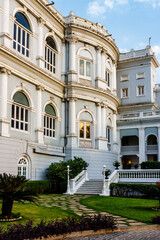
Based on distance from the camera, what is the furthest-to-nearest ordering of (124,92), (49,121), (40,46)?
(124,92)
(49,121)
(40,46)

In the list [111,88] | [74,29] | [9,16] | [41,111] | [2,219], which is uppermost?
[74,29]

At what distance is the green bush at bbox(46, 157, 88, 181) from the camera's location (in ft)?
73.6

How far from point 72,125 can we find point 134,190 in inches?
357

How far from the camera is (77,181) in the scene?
22.3 metres

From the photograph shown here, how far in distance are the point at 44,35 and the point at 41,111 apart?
6.22 metres

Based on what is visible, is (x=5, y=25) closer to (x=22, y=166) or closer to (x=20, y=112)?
(x=20, y=112)

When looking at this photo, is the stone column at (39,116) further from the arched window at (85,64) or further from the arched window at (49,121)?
the arched window at (85,64)

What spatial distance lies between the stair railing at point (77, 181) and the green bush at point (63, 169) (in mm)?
475

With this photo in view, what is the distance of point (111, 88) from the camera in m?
32.3

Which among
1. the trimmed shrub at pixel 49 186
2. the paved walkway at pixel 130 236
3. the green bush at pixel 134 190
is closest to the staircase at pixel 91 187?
the green bush at pixel 134 190

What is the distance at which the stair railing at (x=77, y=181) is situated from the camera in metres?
21.5

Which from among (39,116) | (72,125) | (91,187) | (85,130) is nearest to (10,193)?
(91,187)

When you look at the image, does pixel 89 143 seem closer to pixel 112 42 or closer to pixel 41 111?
pixel 41 111

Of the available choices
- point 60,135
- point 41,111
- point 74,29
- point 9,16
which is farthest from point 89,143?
point 9,16
